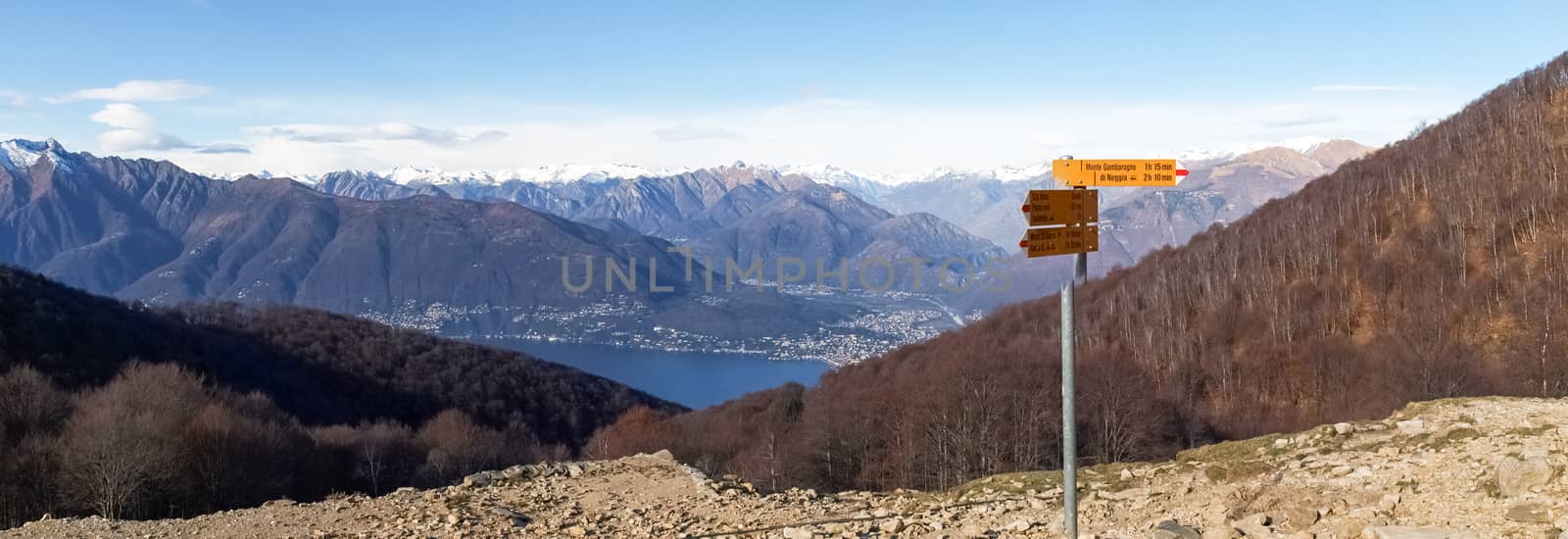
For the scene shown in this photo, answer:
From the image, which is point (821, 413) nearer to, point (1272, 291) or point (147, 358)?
point (1272, 291)

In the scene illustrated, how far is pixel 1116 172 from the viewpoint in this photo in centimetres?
816

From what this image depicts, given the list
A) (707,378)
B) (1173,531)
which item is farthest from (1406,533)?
(707,378)

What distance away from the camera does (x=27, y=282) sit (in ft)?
224

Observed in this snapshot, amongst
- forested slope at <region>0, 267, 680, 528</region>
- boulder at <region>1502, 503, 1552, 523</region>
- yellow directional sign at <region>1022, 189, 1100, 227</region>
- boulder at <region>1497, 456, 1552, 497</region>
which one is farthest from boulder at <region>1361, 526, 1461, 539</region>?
forested slope at <region>0, 267, 680, 528</region>

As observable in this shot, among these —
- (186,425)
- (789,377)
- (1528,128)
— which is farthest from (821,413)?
(789,377)

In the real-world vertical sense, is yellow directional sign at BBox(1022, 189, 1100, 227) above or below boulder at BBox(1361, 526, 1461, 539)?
above

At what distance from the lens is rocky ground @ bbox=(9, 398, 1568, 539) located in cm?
906

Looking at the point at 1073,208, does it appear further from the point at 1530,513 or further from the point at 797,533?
the point at 797,533

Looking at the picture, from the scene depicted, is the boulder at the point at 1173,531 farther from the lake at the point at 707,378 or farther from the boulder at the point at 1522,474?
the lake at the point at 707,378

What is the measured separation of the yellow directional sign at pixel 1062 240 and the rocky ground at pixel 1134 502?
132 inches

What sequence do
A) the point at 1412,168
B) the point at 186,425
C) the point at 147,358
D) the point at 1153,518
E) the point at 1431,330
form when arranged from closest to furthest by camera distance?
1. the point at 1153,518
2. the point at 186,425
3. the point at 1431,330
4. the point at 147,358
5. the point at 1412,168

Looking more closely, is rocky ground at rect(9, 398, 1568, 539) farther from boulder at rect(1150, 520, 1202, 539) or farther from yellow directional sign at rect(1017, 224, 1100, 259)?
yellow directional sign at rect(1017, 224, 1100, 259)

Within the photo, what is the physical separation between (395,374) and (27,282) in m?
30.1

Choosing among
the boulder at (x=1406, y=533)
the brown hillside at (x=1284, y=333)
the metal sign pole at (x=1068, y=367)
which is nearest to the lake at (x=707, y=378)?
the brown hillside at (x=1284, y=333)
